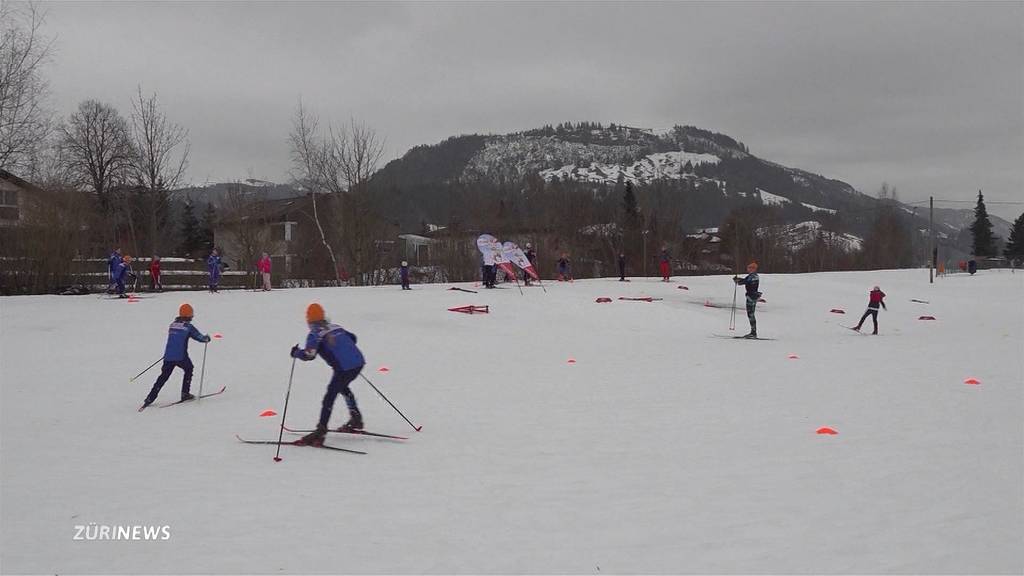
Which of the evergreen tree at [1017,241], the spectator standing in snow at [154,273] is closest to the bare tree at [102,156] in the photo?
the spectator standing in snow at [154,273]

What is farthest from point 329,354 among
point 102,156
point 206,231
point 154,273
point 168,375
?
point 206,231

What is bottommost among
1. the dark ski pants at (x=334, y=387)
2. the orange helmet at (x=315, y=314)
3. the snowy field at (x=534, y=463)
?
the snowy field at (x=534, y=463)

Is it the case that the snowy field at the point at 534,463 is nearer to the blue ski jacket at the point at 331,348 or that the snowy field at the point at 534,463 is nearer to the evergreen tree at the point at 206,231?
the blue ski jacket at the point at 331,348

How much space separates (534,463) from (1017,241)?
99.3 meters

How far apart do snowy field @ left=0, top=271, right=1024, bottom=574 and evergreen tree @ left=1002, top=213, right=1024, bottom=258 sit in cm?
8231

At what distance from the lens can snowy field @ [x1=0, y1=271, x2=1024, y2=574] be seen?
4.74 meters

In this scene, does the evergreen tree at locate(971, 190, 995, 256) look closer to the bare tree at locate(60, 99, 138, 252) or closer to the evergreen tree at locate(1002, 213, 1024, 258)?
the evergreen tree at locate(1002, 213, 1024, 258)

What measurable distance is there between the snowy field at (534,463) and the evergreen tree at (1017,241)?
8231 centimetres

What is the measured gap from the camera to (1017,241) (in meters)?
81.6

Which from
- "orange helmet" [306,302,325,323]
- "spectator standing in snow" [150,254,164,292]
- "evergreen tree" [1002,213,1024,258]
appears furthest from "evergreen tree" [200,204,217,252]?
"evergreen tree" [1002,213,1024,258]

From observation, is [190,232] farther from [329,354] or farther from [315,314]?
[329,354]

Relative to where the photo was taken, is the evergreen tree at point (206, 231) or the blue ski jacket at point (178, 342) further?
the evergreen tree at point (206, 231)

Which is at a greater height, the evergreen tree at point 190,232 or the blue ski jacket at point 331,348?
the evergreen tree at point 190,232

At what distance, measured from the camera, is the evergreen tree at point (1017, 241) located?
8069 centimetres
